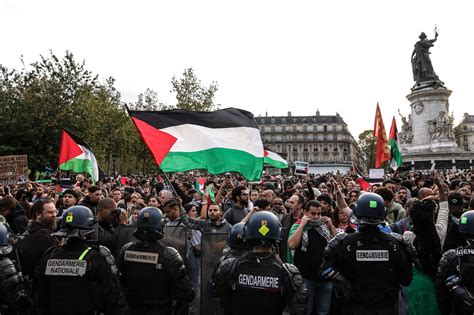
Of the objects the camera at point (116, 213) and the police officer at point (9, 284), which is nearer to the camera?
the police officer at point (9, 284)

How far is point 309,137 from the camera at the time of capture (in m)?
139

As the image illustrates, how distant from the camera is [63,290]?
426 cm

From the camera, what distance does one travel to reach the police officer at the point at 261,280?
4.03 meters

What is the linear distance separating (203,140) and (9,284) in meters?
4.88

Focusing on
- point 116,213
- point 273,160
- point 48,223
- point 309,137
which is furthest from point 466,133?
point 48,223

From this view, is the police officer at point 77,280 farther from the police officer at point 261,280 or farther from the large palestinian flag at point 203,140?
the large palestinian flag at point 203,140

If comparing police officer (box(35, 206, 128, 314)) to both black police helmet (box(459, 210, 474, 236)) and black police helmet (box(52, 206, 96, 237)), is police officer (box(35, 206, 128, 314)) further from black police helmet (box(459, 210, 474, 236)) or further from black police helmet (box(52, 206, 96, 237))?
black police helmet (box(459, 210, 474, 236))

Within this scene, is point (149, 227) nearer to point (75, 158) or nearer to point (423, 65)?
point (75, 158)

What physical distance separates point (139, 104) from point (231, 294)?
45.3 metres

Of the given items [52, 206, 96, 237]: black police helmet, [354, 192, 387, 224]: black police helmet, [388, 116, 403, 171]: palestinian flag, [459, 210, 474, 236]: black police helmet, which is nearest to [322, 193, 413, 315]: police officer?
[354, 192, 387, 224]: black police helmet

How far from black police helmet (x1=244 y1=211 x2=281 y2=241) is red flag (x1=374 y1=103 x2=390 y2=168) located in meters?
13.8

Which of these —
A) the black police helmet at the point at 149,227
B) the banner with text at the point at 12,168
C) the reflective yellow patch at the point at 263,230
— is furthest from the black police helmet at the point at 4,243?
the banner with text at the point at 12,168

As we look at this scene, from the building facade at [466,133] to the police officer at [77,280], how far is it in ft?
418

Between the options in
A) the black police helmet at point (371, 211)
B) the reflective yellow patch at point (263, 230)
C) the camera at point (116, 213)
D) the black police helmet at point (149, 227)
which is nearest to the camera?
the reflective yellow patch at point (263, 230)
